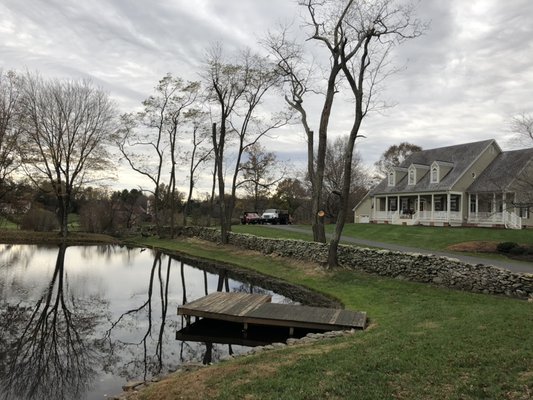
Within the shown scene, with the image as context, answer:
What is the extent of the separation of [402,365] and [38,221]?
1709 inches

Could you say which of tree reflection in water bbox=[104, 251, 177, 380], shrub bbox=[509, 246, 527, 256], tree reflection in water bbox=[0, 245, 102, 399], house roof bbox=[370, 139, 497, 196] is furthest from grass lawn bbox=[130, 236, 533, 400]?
house roof bbox=[370, 139, 497, 196]

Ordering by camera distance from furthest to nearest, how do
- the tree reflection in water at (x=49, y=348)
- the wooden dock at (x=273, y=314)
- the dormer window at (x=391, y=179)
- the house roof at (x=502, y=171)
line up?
the dormer window at (x=391, y=179)
the house roof at (x=502, y=171)
the wooden dock at (x=273, y=314)
the tree reflection in water at (x=49, y=348)

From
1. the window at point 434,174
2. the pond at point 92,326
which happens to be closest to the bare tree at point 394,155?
the window at point 434,174

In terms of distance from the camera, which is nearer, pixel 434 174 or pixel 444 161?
pixel 434 174

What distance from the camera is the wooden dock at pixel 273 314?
1080 centimetres

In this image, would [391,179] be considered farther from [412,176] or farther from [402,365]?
[402,365]

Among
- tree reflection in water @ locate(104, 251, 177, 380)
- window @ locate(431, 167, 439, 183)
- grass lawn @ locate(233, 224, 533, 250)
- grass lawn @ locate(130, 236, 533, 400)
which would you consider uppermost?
window @ locate(431, 167, 439, 183)

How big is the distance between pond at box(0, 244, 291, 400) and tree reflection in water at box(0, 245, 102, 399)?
0.06 feet

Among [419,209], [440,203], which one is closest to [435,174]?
[440,203]

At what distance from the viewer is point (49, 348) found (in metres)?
10.2

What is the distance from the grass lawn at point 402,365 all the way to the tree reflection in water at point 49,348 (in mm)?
2428

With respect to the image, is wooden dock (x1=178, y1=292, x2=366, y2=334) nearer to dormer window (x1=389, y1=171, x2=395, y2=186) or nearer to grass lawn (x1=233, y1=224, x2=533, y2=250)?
grass lawn (x1=233, y1=224, x2=533, y2=250)

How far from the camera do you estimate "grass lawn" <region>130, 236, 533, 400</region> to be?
5.44 m

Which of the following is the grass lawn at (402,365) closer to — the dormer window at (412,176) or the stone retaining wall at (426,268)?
the stone retaining wall at (426,268)
